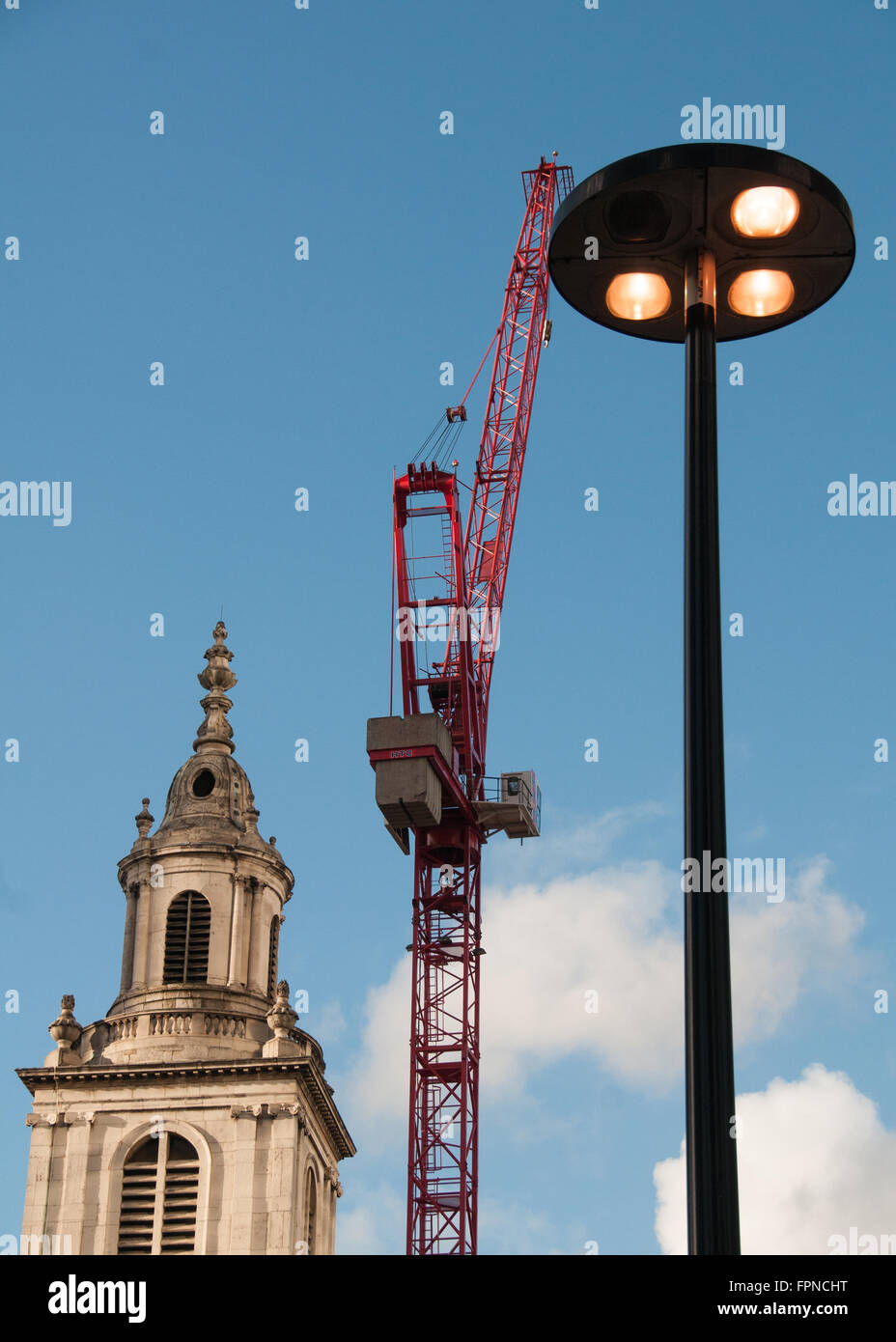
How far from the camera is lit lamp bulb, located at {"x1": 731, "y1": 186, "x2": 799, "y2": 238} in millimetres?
17344

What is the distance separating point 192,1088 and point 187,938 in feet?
24.9

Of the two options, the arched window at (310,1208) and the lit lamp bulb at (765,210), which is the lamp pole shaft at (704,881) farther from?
the arched window at (310,1208)

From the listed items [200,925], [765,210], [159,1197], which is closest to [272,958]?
[200,925]

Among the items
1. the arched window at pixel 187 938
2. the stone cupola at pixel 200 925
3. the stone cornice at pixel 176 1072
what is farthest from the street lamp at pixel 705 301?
the arched window at pixel 187 938

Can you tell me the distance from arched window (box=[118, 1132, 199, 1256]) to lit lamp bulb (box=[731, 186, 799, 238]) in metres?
62.2

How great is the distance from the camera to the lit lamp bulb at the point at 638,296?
18281 mm

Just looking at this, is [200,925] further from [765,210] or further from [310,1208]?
[765,210]

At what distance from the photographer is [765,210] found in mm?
17453

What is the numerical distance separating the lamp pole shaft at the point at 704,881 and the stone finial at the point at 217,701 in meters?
74.4

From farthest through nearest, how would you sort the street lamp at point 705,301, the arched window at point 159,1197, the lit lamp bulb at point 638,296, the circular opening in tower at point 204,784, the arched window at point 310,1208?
the circular opening in tower at point 204,784, the arched window at point 310,1208, the arched window at point 159,1197, the lit lamp bulb at point 638,296, the street lamp at point 705,301

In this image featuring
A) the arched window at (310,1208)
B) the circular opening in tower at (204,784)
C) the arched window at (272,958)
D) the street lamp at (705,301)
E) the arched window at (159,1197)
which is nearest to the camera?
the street lamp at (705,301)

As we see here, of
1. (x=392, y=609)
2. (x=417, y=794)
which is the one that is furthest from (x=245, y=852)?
(x=392, y=609)

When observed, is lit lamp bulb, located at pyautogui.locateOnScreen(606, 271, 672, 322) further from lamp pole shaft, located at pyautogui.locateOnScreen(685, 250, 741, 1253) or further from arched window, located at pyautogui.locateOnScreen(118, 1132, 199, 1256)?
arched window, located at pyautogui.locateOnScreen(118, 1132, 199, 1256)
